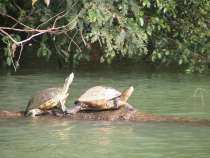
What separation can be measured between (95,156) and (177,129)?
1.87m

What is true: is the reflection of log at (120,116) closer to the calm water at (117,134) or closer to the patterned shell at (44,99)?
the calm water at (117,134)

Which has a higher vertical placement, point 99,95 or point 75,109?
point 99,95

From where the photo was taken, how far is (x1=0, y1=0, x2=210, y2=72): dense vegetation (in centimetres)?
1320

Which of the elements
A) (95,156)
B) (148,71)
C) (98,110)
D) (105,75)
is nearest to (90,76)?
(105,75)

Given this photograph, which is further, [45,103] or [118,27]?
[118,27]

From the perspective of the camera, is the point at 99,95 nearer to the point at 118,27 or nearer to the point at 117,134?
the point at 117,134

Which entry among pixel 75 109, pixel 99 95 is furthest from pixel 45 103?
pixel 99 95

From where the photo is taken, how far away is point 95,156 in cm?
755

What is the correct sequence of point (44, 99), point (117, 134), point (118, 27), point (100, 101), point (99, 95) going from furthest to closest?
point (118, 27) → point (44, 99) → point (99, 95) → point (100, 101) → point (117, 134)

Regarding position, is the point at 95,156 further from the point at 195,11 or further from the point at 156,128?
the point at 195,11

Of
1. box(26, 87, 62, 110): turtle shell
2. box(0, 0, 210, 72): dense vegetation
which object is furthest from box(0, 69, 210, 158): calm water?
box(0, 0, 210, 72): dense vegetation

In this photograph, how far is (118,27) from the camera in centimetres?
1359

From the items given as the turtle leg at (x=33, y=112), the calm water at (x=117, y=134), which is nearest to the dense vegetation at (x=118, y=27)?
the calm water at (x=117, y=134)

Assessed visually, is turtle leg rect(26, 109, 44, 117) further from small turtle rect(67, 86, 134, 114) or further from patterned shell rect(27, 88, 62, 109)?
small turtle rect(67, 86, 134, 114)
